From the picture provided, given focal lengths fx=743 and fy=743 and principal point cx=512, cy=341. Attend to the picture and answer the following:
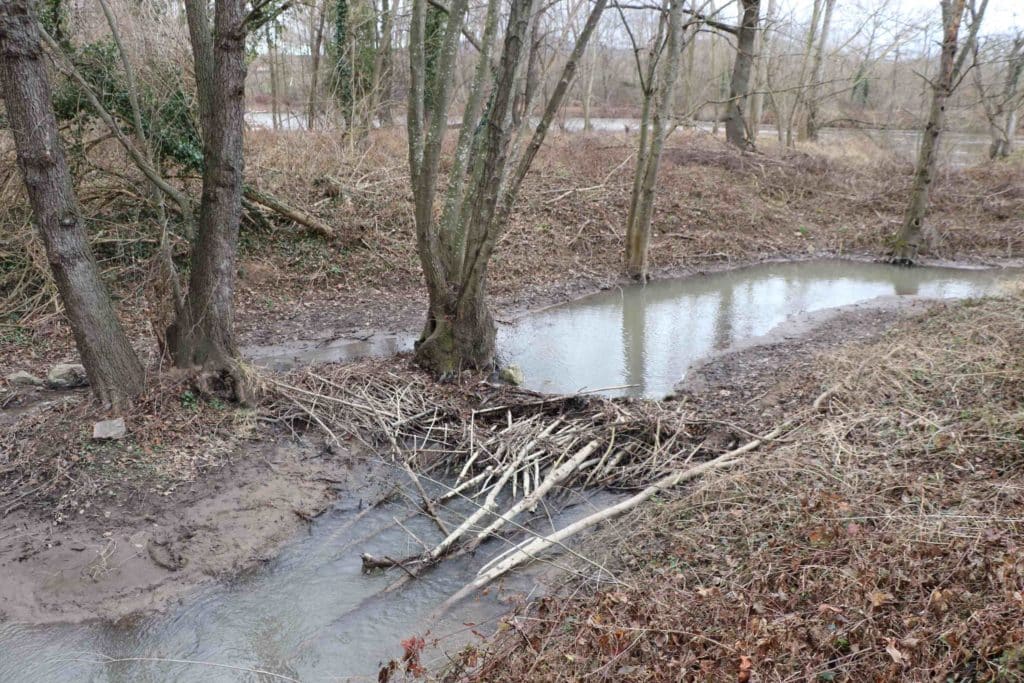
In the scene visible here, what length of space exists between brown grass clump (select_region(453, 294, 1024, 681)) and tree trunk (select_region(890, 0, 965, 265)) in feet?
34.2

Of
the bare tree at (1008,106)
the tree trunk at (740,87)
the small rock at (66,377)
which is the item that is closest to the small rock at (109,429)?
the small rock at (66,377)

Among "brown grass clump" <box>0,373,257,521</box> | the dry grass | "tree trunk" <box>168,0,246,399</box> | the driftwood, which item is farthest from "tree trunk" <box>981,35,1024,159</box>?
"brown grass clump" <box>0,373,257,521</box>

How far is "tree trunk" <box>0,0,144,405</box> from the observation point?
6266 mm

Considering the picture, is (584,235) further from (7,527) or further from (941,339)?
(7,527)

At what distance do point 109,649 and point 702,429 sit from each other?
5.70 metres

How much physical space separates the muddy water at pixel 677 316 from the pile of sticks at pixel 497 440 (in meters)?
1.47

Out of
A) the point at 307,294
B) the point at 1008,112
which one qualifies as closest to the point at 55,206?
the point at 307,294

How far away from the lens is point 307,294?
13.1 m

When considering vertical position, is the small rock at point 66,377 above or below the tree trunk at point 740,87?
below

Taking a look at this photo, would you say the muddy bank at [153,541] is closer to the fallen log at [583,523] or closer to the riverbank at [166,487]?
the riverbank at [166,487]

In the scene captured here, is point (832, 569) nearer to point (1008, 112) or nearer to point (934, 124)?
point (934, 124)

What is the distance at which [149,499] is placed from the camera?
6527mm

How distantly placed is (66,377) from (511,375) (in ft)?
17.6

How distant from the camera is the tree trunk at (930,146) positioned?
1508cm
